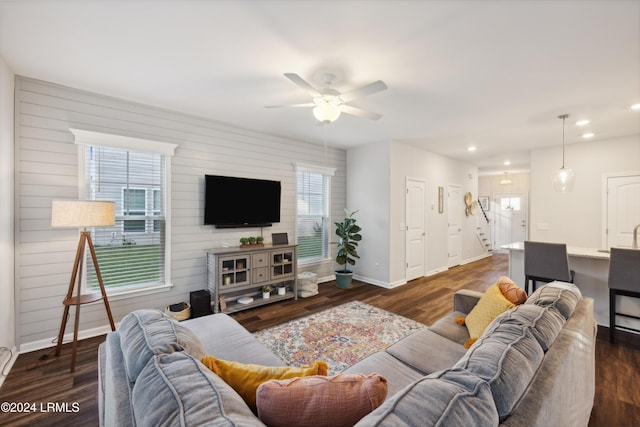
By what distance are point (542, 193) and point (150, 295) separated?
23.0ft

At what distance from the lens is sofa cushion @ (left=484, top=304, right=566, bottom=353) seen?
120 centimetres

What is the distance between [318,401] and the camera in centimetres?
84

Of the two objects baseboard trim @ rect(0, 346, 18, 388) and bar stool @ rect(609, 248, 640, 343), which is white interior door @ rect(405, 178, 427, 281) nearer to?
bar stool @ rect(609, 248, 640, 343)

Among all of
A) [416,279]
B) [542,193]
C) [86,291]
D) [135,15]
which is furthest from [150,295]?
[542,193]

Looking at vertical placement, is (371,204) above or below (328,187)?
below

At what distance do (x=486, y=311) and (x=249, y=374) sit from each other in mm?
1758

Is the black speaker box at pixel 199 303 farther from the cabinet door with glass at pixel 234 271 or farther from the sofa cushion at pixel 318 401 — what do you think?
the sofa cushion at pixel 318 401

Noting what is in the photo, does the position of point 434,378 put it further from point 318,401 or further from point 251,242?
point 251,242

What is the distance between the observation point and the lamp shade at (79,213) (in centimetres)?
240

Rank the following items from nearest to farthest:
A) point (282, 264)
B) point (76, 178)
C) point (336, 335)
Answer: point (76, 178), point (336, 335), point (282, 264)

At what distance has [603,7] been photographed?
172 centimetres

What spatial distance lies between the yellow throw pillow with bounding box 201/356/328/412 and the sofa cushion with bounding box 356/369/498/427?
1.22 ft

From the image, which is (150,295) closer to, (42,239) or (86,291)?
(86,291)

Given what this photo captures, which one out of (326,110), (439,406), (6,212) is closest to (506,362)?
(439,406)
